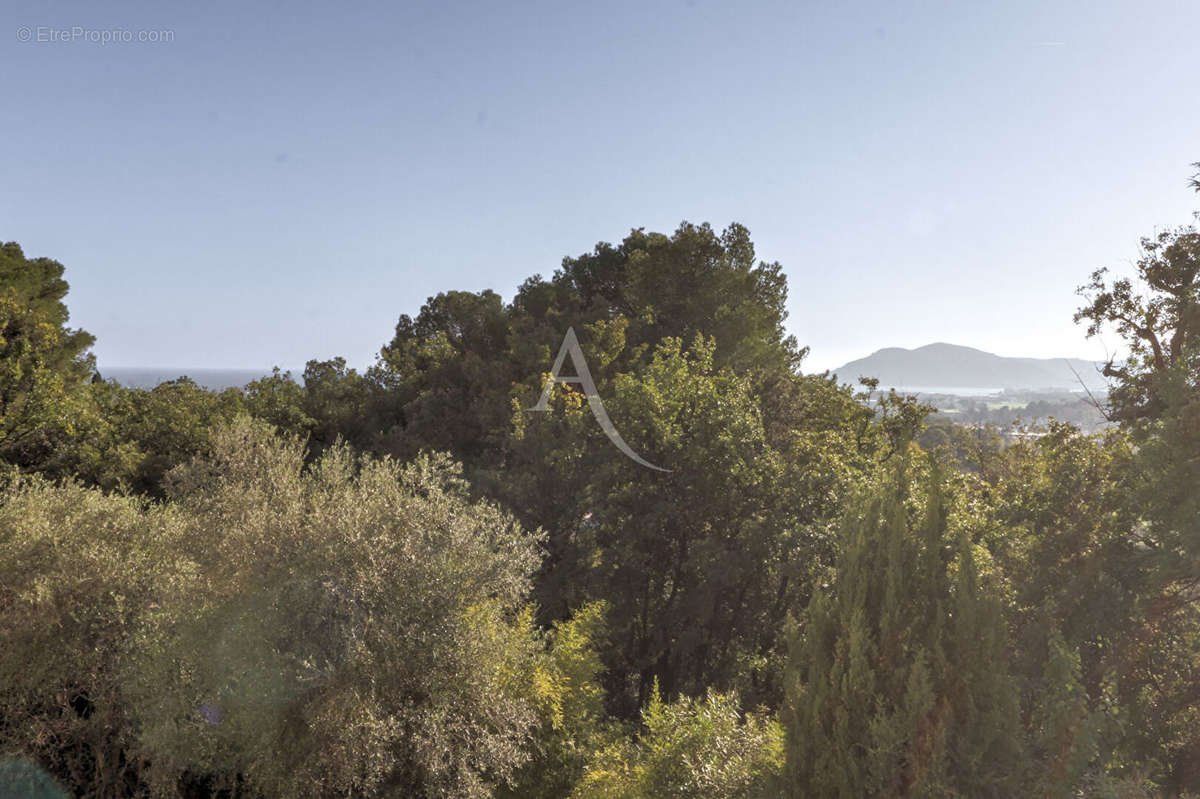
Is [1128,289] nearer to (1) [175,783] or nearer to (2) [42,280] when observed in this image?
(1) [175,783]

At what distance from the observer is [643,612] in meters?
18.7

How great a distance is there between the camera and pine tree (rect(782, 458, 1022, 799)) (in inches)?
286

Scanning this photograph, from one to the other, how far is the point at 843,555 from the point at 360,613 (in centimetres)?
756

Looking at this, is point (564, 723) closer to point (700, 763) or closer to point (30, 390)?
point (700, 763)

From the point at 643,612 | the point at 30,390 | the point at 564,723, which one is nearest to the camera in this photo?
the point at 564,723

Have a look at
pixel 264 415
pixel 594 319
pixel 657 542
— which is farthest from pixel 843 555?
pixel 264 415

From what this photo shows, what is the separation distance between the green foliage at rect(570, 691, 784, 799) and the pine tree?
1.27 metres

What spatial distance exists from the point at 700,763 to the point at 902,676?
373cm

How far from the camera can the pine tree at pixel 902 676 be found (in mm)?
7262

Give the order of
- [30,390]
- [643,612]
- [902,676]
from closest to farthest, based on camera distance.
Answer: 1. [902,676]
2. [30,390]
3. [643,612]

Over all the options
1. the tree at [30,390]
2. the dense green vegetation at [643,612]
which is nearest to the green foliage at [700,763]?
the dense green vegetation at [643,612]

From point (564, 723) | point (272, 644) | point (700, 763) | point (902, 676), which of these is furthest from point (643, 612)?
point (902, 676)

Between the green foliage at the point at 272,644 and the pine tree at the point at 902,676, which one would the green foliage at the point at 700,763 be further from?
the green foliage at the point at 272,644

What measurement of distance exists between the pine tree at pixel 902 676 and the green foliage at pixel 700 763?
1.27 meters
